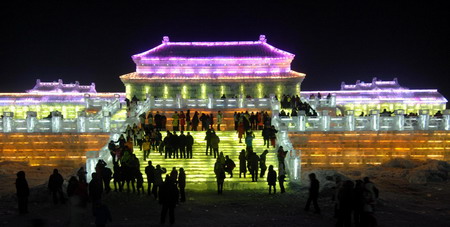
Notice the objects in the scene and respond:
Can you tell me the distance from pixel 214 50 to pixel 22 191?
89.8 ft

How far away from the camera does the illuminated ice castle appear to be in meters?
36.4

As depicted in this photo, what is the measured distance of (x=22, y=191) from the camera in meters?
13.5

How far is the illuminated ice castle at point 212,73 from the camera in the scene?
3641 cm

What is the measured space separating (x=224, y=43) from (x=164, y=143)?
70.7ft

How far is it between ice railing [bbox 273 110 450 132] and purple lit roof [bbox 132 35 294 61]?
13983mm

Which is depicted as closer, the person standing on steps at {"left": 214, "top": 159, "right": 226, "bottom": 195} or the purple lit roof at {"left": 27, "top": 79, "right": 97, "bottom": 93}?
the person standing on steps at {"left": 214, "top": 159, "right": 226, "bottom": 195}

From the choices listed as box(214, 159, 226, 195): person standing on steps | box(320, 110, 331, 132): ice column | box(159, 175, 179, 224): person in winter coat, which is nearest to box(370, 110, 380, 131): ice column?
box(320, 110, 331, 132): ice column

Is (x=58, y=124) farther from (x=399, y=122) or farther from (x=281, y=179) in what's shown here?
(x=399, y=122)

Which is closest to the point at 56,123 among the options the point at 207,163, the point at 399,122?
the point at 207,163

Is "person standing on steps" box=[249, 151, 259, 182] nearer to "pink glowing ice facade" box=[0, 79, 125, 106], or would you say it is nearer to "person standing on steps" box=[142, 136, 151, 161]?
"person standing on steps" box=[142, 136, 151, 161]

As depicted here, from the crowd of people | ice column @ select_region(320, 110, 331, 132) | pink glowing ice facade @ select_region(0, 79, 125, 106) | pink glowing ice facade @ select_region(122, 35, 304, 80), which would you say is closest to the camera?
the crowd of people

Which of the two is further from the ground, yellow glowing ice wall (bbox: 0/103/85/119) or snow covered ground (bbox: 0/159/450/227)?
yellow glowing ice wall (bbox: 0/103/85/119)

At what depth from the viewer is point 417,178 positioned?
67.3 ft

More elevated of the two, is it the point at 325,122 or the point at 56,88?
the point at 56,88
